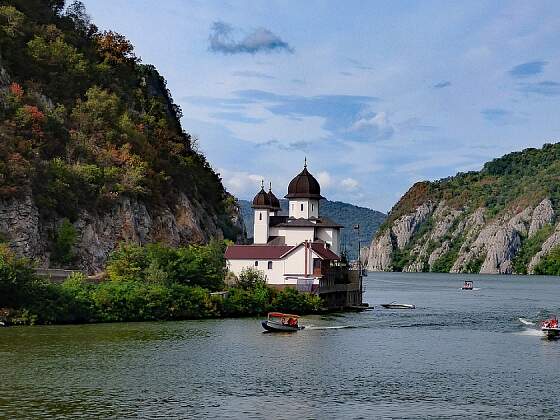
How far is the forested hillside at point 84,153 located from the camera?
326 ft

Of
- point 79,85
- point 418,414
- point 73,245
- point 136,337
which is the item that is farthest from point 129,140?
point 418,414

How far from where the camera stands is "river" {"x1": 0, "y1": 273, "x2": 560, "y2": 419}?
44.7 metres

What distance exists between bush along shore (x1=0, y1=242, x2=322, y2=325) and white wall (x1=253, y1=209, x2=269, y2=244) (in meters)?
10.6

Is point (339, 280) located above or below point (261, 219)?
below

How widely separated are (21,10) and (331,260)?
62605mm

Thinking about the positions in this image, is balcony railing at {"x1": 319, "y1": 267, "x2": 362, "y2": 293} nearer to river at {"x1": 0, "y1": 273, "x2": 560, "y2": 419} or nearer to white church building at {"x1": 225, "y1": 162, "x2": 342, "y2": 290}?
white church building at {"x1": 225, "y1": 162, "x2": 342, "y2": 290}

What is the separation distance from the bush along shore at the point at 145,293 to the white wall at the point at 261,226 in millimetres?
10554

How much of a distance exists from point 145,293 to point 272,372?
3073 cm

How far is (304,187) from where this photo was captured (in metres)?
115

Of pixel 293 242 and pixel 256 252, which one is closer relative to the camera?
pixel 256 252

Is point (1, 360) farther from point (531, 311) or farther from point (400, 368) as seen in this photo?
point (531, 311)

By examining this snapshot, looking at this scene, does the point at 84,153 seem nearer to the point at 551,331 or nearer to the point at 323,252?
the point at 323,252

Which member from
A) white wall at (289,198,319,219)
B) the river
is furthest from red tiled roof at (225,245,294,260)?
the river

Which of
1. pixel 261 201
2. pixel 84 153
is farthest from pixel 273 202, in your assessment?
pixel 84 153
